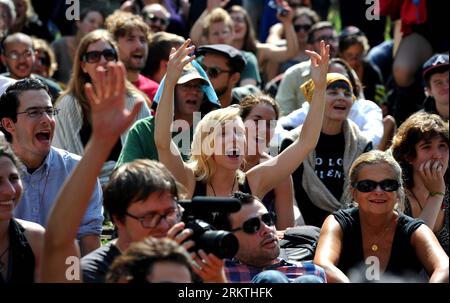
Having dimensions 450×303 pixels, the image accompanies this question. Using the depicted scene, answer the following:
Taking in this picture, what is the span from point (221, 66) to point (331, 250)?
2648 mm

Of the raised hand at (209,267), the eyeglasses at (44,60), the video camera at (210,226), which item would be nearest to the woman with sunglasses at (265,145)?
the video camera at (210,226)

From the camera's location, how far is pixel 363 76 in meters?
10.1

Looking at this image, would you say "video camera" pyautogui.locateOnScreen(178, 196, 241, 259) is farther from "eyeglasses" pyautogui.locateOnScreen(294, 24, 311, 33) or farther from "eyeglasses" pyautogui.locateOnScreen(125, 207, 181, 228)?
"eyeglasses" pyautogui.locateOnScreen(294, 24, 311, 33)

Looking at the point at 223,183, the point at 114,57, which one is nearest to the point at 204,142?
the point at 223,183

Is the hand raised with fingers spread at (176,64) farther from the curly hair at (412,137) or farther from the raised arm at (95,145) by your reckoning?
the raised arm at (95,145)

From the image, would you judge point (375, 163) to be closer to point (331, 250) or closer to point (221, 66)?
point (331, 250)

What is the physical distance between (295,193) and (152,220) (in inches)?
122

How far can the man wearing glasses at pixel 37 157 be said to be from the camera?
5.85 metres

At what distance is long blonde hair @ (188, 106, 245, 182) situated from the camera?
6117 mm

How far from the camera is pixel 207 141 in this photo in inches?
241

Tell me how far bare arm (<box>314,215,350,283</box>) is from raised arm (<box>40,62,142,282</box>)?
73.0 inches

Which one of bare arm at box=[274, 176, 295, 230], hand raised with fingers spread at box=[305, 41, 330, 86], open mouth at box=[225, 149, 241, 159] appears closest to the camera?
open mouth at box=[225, 149, 241, 159]

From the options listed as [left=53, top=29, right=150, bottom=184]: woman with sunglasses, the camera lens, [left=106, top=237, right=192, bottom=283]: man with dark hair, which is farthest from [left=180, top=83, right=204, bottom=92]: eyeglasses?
[left=106, top=237, right=192, bottom=283]: man with dark hair

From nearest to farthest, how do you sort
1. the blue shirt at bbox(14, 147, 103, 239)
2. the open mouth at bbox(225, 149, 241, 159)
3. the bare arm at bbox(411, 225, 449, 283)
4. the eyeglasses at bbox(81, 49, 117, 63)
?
1. the bare arm at bbox(411, 225, 449, 283)
2. the blue shirt at bbox(14, 147, 103, 239)
3. the open mouth at bbox(225, 149, 241, 159)
4. the eyeglasses at bbox(81, 49, 117, 63)
